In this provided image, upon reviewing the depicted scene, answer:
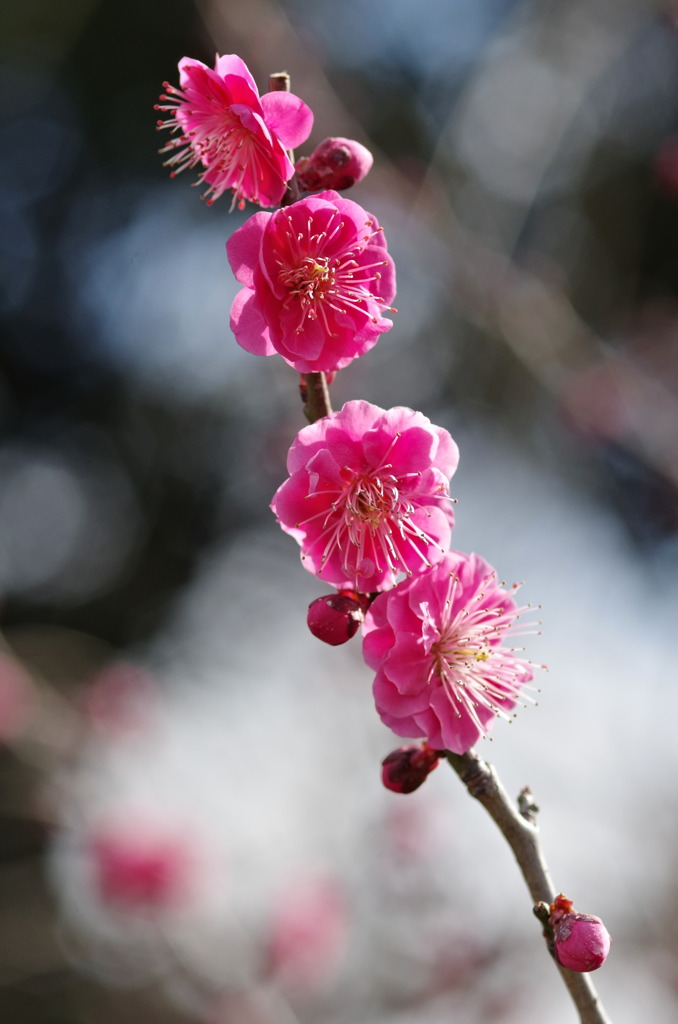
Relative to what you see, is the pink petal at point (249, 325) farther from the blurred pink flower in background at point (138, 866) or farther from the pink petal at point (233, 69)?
the blurred pink flower in background at point (138, 866)

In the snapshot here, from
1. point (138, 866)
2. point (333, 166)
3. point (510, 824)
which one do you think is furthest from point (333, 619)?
point (138, 866)

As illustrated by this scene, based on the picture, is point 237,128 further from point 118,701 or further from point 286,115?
point 118,701

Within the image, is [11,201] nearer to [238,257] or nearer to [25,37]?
[25,37]

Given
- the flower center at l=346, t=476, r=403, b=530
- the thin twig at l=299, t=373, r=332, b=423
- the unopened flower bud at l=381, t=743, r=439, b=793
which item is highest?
the thin twig at l=299, t=373, r=332, b=423

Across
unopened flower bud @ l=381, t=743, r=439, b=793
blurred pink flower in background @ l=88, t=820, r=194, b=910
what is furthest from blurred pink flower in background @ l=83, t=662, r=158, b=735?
unopened flower bud @ l=381, t=743, r=439, b=793

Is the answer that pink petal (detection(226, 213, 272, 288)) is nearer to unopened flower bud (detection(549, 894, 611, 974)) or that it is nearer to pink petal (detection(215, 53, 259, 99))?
pink petal (detection(215, 53, 259, 99))

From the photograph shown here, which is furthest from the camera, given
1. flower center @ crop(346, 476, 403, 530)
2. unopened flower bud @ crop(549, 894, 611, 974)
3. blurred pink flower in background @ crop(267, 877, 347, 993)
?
blurred pink flower in background @ crop(267, 877, 347, 993)

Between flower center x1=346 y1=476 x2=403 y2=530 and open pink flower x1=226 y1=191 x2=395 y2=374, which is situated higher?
open pink flower x1=226 y1=191 x2=395 y2=374
